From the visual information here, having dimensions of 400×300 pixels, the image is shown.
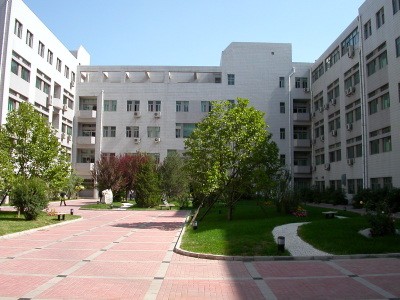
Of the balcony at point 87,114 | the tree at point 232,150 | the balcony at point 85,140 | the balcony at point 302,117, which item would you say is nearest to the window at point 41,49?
the balcony at point 87,114

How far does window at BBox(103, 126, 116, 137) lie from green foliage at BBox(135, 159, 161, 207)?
1884 centimetres

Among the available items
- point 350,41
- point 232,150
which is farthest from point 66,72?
point 232,150

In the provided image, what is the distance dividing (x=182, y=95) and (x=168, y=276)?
1651 inches

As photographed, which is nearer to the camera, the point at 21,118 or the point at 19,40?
the point at 21,118

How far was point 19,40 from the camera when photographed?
35375 millimetres

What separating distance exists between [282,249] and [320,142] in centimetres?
3417

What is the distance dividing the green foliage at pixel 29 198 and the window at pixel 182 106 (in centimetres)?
3062

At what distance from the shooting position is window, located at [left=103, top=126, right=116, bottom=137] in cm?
4947

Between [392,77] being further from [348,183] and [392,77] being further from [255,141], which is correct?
[255,141]

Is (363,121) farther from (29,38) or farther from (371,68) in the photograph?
(29,38)

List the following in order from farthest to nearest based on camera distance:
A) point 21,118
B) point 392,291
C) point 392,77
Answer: point 392,77 → point 21,118 → point 392,291

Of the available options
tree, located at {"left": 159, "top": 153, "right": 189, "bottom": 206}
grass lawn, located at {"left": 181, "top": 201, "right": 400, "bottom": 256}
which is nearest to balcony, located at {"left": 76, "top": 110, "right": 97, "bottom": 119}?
tree, located at {"left": 159, "top": 153, "right": 189, "bottom": 206}

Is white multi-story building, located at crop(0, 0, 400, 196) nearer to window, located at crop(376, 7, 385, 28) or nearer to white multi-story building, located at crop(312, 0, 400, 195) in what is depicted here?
white multi-story building, located at crop(312, 0, 400, 195)

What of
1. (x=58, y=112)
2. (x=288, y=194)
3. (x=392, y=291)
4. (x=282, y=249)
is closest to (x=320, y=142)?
(x=288, y=194)
